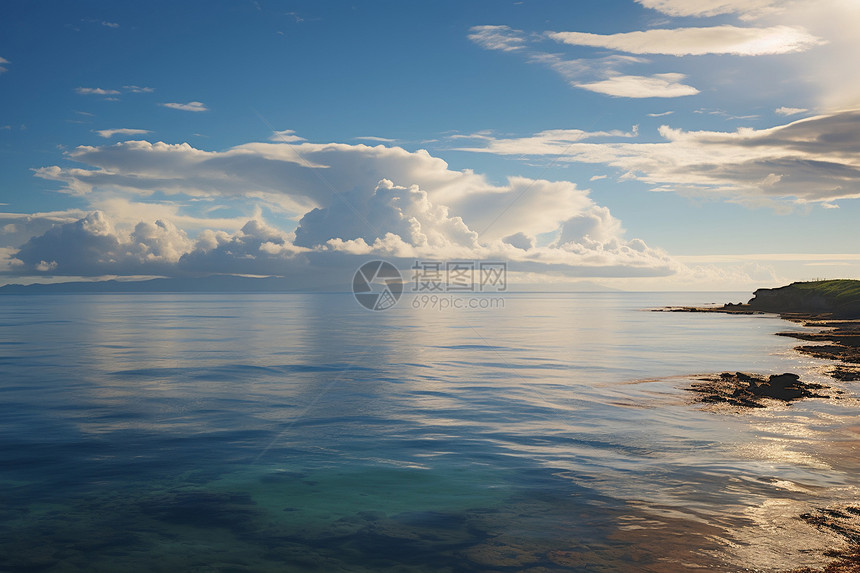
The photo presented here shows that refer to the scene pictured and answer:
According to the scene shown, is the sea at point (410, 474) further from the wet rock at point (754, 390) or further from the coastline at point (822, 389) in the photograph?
the wet rock at point (754, 390)

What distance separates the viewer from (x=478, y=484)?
1920cm

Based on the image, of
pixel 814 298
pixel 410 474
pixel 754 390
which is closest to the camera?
pixel 410 474

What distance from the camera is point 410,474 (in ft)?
67.3

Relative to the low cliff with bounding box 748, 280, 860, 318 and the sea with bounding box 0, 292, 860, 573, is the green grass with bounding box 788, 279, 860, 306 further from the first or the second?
the sea with bounding box 0, 292, 860, 573

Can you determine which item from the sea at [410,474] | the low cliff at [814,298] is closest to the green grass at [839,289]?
the low cliff at [814,298]

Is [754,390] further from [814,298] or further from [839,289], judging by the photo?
A: [814,298]

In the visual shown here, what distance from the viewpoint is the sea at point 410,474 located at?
13766 millimetres

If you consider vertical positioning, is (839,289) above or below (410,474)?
above

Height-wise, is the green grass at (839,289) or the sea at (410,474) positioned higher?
the green grass at (839,289)

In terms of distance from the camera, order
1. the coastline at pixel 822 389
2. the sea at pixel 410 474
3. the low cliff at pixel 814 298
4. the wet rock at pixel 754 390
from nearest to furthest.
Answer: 1. the coastline at pixel 822 389
2. the sea at pixel 410 474
3. the wet rock at pixel 754 390
4. the low cliff at pixel 814 298

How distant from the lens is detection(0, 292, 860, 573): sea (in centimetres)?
1377

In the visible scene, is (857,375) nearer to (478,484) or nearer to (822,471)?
(822,471)

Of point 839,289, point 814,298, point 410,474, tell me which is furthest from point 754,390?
point 814,298

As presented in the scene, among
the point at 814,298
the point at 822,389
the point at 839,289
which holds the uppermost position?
the point at 839,289
